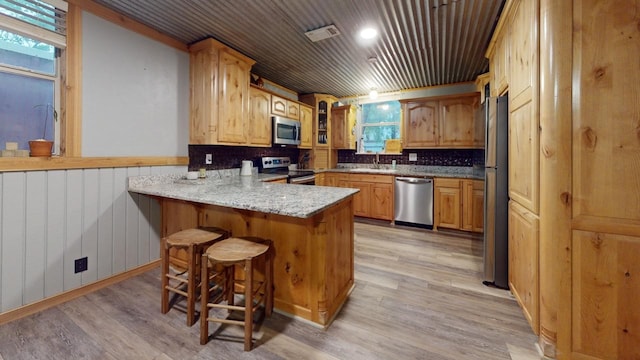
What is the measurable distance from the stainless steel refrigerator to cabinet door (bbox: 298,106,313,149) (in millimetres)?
3048

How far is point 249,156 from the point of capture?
3.97 metres

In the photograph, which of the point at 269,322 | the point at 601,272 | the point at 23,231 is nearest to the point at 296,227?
the point at 269,322

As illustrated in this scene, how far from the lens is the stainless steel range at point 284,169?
3.94 meters

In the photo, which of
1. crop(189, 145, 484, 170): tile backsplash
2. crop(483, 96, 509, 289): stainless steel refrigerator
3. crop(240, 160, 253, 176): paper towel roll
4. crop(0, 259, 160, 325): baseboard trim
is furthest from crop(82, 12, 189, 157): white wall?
crop(483, 96, 509, 289): stainless steel refrigerator

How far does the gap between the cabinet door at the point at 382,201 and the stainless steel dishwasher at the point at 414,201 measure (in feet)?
0.33

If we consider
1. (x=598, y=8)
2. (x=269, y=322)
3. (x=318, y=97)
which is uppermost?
(x=318, y=97)

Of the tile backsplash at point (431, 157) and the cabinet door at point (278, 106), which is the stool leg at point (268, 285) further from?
the tile backsplash at point (431, 157)

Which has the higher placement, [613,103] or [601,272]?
[613,103]

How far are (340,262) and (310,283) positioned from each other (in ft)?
1.03

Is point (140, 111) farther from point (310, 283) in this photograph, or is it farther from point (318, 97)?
point (318, 97)

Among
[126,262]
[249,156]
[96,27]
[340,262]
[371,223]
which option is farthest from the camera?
[371,223]

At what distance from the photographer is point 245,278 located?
4.88 ft

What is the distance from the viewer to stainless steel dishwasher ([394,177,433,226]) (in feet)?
13.3

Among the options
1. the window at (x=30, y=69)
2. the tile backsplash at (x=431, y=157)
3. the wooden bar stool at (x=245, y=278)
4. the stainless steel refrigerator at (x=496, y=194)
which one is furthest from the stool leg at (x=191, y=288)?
the tile backsplash at (x=431, y=157)
